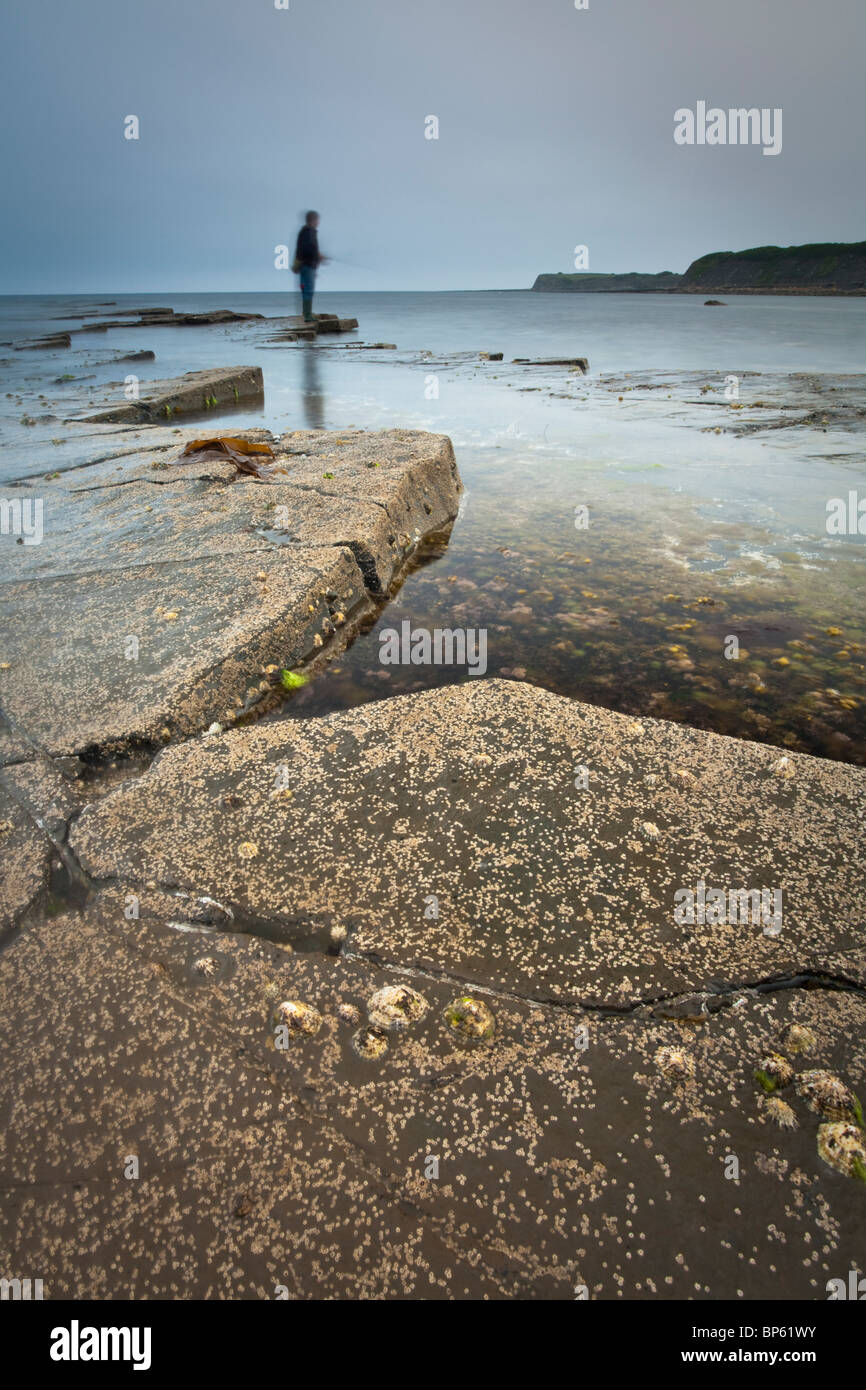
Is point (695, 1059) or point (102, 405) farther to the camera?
point (102, 405)

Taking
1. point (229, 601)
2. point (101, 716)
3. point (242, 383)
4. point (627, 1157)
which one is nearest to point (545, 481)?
point (229, 601)

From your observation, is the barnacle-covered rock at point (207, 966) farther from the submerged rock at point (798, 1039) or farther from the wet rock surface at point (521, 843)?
the submerged rock at point (798, 1039)

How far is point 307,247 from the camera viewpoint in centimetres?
1587

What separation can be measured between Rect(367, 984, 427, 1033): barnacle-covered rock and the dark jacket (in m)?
18.4

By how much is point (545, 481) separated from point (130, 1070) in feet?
16.6

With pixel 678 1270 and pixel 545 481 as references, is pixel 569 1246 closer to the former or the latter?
pixel 678 1270

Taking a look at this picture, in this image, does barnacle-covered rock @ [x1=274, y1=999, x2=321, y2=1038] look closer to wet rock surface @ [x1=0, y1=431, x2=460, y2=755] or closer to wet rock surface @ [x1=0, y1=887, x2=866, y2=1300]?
wet rock surface @ [x1=0, y1=887, x2=866, y2=1300]

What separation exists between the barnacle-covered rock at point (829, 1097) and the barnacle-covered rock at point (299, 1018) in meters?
0.76

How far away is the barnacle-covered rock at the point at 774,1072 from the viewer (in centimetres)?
104

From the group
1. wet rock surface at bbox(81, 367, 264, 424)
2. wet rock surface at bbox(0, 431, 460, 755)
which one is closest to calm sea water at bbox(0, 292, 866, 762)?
wet rock surface at bbox(0, 431, 460, 755)

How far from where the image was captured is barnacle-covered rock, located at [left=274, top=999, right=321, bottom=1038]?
112 centimetres

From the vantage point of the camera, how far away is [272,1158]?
0.96m

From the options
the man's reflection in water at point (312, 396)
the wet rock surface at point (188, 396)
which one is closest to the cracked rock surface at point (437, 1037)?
the man's reflection in water at point (312, 396)

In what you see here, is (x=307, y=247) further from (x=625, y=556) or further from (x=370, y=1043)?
(x=370, y=1043)
